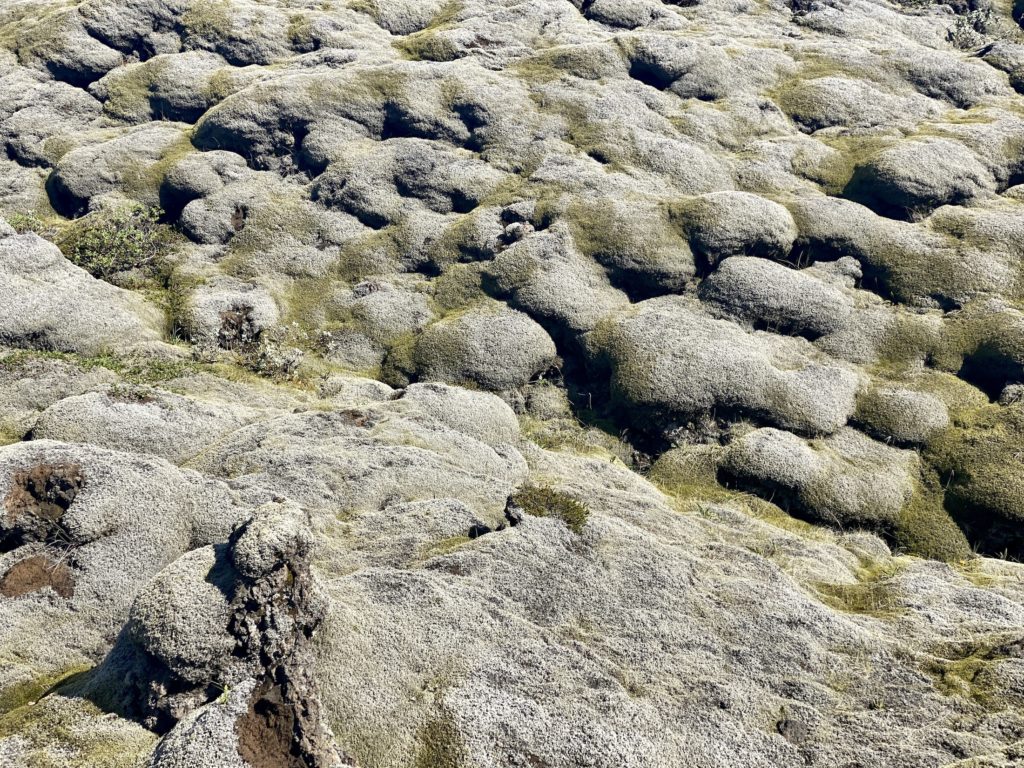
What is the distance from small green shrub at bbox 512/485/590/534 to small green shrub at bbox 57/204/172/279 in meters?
41.5

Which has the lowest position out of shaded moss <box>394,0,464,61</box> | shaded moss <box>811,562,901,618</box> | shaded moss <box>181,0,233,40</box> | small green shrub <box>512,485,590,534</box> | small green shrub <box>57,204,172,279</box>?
small green shrub <box>57,204,172,279</box>

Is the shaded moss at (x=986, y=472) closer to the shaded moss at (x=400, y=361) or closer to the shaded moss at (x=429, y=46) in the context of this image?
the shaded moss at (x=400, y=361)

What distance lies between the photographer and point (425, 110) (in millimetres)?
69062

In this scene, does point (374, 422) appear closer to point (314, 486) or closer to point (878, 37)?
point (314, 486)

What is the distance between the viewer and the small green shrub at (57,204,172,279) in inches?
2052

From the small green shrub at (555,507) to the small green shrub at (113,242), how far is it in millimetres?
41474

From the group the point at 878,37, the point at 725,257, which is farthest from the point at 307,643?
the point at 878,37

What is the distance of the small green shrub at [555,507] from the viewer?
87.9 ft

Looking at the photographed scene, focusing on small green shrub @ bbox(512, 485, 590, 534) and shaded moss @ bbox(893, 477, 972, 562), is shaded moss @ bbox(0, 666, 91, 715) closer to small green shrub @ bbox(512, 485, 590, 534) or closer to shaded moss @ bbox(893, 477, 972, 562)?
small green shrub @ bbox(512, 485, 590, 534)

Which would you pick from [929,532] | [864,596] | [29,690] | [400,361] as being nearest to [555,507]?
[864,596]

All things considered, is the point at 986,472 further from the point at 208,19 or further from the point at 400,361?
the point at 208,19

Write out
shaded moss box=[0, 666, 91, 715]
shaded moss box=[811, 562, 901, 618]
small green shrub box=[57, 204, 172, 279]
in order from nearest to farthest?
shaded moss box=[0, 666, 91, 715] → shaded moss box=[811, 562, 901, 618] → small green shrub box=[57, 204, 172, 279]

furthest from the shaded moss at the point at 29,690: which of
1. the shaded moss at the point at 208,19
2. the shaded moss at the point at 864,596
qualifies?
the shaded moss at the point at 208,19

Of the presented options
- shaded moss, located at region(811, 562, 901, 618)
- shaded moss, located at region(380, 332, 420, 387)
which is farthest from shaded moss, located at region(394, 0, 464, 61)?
shaded moss, located at region(811, 562, 901, 618)
